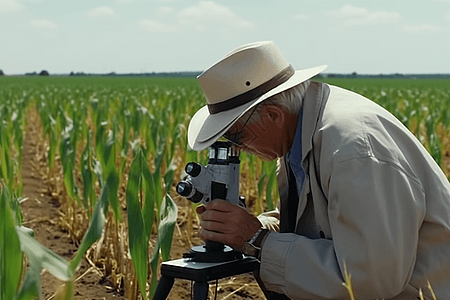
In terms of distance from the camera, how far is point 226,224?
5.83ft

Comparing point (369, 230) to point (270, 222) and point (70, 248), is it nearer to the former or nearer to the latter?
point (270, 222)

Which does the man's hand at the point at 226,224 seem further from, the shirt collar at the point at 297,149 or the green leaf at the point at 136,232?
the green leaf at the point at 136,232

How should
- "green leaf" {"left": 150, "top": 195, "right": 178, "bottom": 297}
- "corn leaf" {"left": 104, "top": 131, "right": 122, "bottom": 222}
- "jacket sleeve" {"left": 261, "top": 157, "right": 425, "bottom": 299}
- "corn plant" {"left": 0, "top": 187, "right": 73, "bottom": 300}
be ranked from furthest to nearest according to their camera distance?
"corn leaf" {"left": 104, "top": 131, "right": 122, "bottom": 222}
"green leaf" {"left": 150, "top": 195, "right": 178, "bottom": 297}
"jacket sleeve" {"left": 261, "top": 157, "right": 425, "bottom": 299}
"corn plant" {"left": 0, "top": 187, "right": 73, "bottom": 300}

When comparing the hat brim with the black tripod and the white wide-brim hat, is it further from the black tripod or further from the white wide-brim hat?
the black tripod

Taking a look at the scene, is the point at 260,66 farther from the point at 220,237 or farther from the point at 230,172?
the point at 220,237

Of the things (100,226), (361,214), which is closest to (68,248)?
(100,226)

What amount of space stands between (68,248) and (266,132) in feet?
6.76

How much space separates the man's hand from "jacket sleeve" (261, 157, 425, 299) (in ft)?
0.68

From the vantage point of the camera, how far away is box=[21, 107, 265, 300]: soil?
9.34 ft

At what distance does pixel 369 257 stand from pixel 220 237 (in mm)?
427

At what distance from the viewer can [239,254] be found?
1866 millimetres

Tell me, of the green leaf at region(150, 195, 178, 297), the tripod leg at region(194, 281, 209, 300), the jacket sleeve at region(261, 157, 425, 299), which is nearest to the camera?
the jacket sleeve at region(261, 157, 425, 299)

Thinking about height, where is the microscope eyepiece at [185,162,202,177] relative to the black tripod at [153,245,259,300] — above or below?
above

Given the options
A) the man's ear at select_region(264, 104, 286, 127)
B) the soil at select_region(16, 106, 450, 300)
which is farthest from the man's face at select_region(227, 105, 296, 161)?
the soil at select_region(16, 106, 450, 300)
